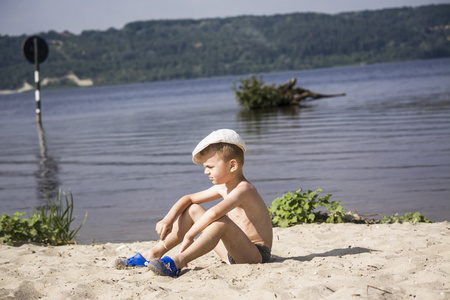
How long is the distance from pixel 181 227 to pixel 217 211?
0.65 meters

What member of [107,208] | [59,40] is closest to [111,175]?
[107,208]

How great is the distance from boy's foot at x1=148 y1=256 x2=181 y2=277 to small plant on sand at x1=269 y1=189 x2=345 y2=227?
2331 millimetres

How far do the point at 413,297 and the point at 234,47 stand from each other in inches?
7013

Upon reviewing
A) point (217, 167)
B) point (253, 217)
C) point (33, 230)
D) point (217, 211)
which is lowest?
point (33, 230)

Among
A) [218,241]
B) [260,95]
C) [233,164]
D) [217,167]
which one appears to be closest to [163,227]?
[218,241]

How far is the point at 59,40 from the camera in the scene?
196 metres

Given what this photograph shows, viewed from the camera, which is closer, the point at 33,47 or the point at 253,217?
the point at 253,217

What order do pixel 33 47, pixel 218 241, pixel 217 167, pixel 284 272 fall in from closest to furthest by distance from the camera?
pixel 284 272 → pixel 218 241 → pixel 217 167 → pixel 33 47

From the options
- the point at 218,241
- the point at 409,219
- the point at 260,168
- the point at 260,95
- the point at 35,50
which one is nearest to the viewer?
the point at 218,241

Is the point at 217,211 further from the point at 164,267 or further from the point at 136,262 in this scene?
the point at 136,262

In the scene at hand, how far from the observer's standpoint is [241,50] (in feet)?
583

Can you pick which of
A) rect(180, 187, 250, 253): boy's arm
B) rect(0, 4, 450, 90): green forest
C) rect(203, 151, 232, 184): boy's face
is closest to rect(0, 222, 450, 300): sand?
rect(180, 187, 250, 253): boy's arm

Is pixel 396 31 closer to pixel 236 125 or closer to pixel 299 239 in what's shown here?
pixel 236 125

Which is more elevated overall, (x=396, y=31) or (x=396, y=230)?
(x=396, y=31)
